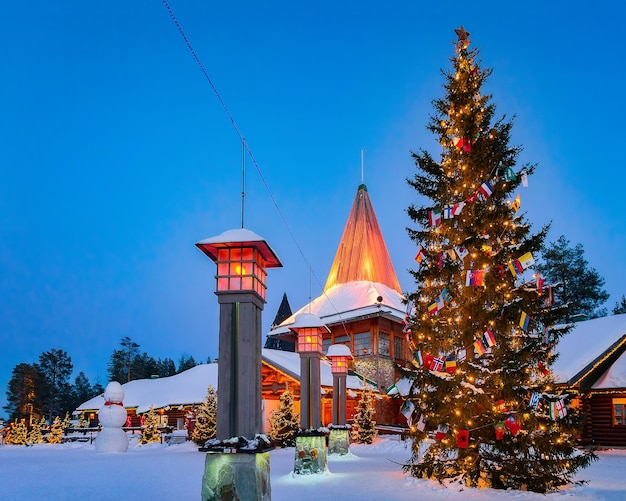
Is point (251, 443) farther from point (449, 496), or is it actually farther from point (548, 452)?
point (548, 452)

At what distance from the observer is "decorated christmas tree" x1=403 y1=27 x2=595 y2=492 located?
36.3 ft

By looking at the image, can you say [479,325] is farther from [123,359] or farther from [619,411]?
[123,359]

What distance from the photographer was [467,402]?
11.5m

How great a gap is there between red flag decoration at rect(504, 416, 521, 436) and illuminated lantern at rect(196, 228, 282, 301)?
5512 mm

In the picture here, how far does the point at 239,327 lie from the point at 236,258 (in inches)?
44.7

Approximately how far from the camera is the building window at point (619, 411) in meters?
22.6

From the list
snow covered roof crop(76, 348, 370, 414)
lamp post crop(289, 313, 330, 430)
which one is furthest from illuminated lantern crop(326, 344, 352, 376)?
snow covered roof crop(76, 348, 370, 414)

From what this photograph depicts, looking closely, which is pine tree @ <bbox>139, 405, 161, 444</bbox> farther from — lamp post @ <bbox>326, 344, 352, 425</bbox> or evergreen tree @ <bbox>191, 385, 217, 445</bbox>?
lamp post @ <bbox>326, 344, 352, 425</bbox>

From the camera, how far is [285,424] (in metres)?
24.5

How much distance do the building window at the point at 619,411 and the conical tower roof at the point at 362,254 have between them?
65.5 ft

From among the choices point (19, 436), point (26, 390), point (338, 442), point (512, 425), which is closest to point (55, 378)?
point (26, 390)

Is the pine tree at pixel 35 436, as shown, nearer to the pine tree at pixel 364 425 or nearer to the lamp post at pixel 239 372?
the pine tree at pixel 364 425

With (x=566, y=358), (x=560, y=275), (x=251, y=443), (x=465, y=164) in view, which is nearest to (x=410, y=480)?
(x=251, y=443)

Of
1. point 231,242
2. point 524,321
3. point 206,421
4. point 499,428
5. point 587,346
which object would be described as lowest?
point 206,421
